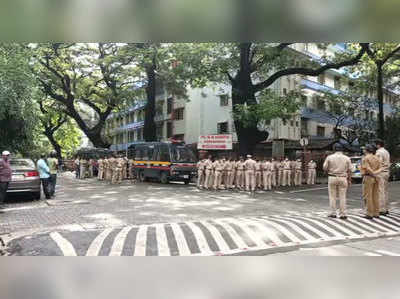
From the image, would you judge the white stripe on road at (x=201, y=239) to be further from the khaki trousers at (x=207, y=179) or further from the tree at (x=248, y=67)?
the tree at (x=248, y=67)

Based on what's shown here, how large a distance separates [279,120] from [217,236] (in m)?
20.3

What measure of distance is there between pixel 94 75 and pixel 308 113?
16502mm

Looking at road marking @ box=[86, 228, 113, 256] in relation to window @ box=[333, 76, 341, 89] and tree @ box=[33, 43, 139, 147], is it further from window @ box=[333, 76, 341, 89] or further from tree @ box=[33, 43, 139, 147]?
window @ box=[333, 76, 341, 89]

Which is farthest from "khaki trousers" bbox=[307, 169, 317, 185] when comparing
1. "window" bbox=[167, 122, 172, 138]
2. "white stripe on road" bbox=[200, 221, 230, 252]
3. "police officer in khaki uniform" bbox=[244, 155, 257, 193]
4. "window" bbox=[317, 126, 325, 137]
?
"window" bbox=[167, 122, 172, 138]

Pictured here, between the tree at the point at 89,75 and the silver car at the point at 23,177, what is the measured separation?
1304 centimetres

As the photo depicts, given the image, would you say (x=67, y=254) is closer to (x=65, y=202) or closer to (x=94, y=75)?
(x=65, y=202)

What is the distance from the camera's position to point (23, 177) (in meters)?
11.6

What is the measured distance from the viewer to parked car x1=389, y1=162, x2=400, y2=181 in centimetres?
2485

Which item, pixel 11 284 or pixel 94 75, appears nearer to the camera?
pixel 11 284

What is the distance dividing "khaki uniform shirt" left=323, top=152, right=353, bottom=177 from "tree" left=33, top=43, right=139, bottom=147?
57.4ft

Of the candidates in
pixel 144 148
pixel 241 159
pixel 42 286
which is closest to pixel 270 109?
pixel 241 159

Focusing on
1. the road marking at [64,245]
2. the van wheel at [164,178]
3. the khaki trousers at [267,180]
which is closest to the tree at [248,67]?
the khaki trousers at [267,180]
